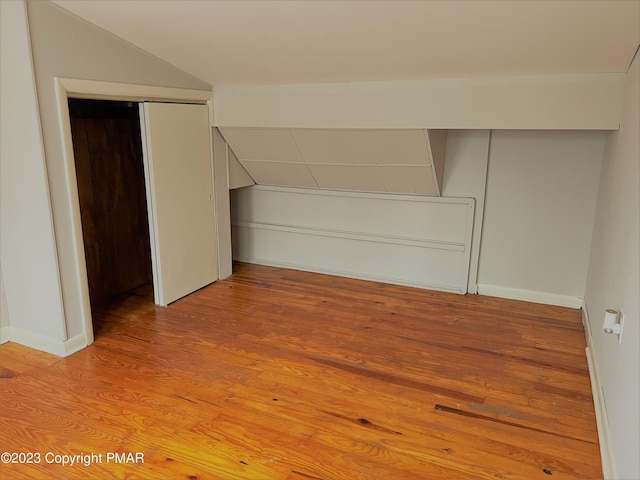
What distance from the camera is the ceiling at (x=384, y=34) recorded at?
2.24 meters

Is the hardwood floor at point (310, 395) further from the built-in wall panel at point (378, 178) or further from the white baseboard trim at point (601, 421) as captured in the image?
the built-in wall panel at point (378, 178)

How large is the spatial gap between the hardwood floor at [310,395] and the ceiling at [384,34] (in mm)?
1710

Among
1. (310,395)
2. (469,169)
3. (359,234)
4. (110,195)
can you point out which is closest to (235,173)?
(110,195)

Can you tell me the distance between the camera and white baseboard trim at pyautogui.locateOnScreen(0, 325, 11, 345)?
3.03 m

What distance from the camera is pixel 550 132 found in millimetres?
3637

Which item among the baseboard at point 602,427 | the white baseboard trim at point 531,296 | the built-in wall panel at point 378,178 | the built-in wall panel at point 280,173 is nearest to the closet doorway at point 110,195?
the built-in wall panel at point 280,173

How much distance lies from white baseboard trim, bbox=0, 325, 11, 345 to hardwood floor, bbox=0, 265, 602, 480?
0.37ft

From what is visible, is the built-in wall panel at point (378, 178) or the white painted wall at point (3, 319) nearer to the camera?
the white painted wall at point (3, 319)

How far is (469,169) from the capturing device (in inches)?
153

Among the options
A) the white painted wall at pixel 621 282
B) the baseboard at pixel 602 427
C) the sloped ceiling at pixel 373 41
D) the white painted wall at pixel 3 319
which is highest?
the sloped ceiling at pixel 373 41

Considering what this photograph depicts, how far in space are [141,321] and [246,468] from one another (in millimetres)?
1756

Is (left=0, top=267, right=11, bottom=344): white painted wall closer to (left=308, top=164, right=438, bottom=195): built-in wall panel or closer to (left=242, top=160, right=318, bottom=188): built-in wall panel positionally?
(left=242, top=160, right=318, bottom=188): built-in wall panel

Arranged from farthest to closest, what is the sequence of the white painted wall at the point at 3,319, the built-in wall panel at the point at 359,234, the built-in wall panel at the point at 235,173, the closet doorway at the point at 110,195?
the built-in wall panel at the point at 235,173
the built-in wall panel at the point at 359,234
the closet doorway at the point at 110,195
the white painted wall at the point at 3,319

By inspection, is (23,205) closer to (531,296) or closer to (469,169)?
(469,169)
